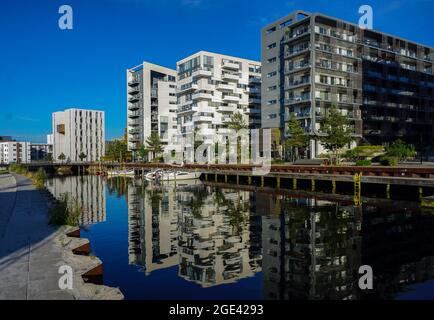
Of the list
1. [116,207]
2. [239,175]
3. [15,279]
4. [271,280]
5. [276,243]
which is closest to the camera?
[15,279]

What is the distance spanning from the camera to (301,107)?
78188 millimetres

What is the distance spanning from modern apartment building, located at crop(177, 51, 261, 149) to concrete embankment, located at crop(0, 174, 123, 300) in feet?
271

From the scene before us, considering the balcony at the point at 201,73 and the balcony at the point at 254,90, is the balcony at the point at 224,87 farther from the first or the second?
the balcony at the point at 254,90

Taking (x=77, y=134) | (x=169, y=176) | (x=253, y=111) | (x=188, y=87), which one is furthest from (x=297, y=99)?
(x=77, y=134)

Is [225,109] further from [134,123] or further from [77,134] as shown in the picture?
[77,134]

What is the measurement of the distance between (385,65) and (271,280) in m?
87.1

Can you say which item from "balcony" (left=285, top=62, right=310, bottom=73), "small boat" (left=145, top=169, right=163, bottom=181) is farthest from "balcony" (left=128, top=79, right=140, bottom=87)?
"small boat" (left=145, top=169, right=163, bottom=181)

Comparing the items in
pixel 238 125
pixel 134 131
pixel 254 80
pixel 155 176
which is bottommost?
pixel 155 176

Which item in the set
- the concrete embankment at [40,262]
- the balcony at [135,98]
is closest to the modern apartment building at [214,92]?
the balcony at [135,98]

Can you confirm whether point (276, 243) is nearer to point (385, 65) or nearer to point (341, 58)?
point (341, 58)

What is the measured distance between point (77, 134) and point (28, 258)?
18878cm

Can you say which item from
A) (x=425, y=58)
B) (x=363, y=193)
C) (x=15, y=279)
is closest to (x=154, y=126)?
(x=425, y=58)

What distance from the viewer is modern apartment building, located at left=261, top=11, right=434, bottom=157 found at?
75.1m

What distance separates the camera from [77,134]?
612 feet
